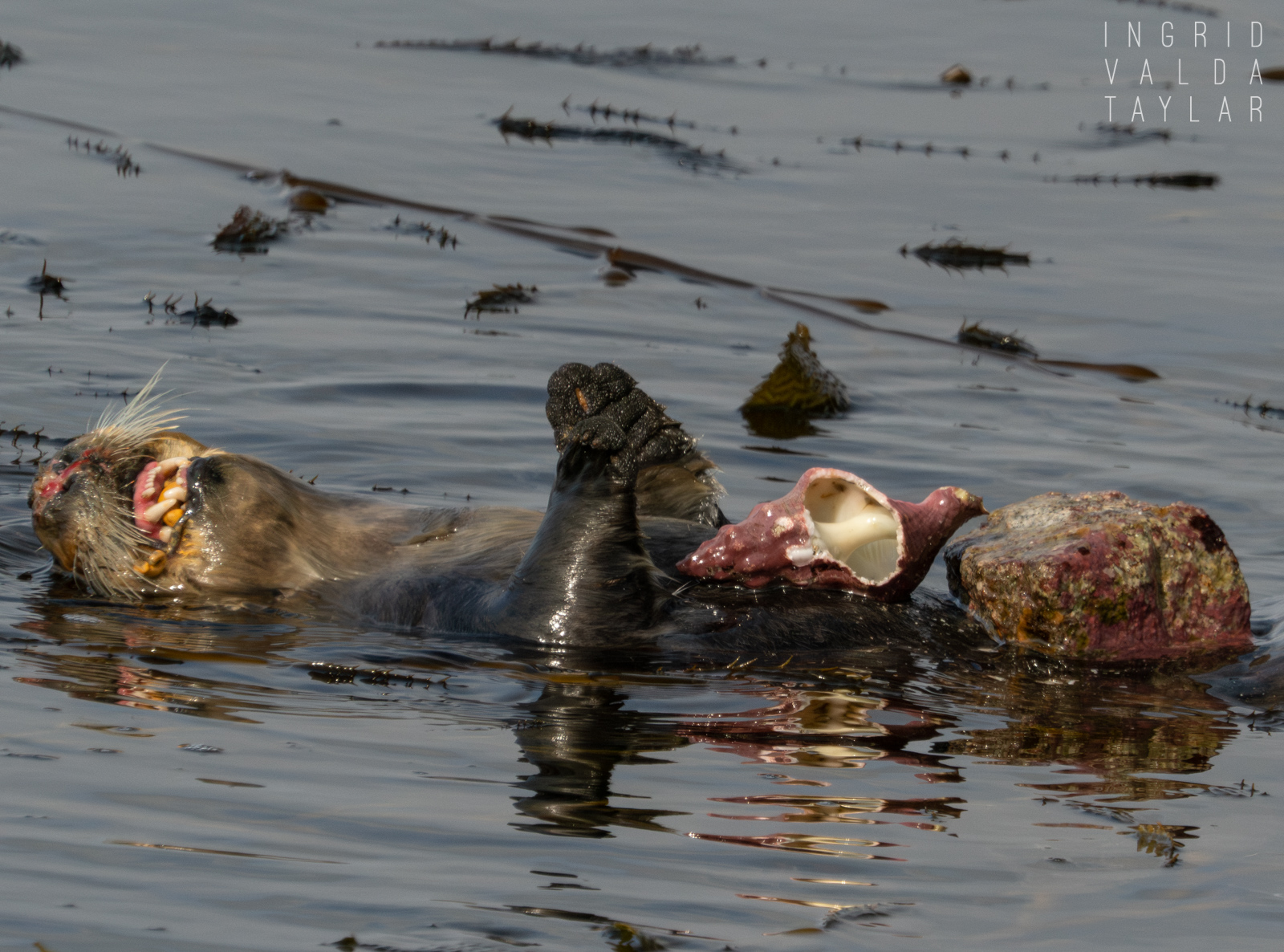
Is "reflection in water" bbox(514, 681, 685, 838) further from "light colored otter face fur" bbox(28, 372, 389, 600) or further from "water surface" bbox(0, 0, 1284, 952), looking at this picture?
"light colored otter face fur" bbox(28, 372, 389, 600)

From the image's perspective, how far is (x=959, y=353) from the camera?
835 centimetres

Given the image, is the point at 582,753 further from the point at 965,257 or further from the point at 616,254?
the point at 965,257

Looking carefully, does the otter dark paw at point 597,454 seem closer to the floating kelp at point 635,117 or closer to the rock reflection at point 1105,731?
the rock reflection at point 1105,731

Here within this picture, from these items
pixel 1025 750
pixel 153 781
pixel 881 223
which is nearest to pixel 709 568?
pixel 1025 750

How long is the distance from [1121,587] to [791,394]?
343 cm

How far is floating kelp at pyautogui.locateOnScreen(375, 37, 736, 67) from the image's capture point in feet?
56.5

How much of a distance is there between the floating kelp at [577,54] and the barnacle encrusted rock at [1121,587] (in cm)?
1406

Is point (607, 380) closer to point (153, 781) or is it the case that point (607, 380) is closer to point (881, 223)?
point (153, 781)

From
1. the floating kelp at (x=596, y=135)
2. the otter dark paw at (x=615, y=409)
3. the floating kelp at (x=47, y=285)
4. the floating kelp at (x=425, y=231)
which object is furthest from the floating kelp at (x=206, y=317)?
the floating kelp at (x=596, y=135)

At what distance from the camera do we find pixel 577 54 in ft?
56.8

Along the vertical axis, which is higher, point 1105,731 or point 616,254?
point 616,254

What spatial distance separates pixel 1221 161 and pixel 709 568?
10.9 m

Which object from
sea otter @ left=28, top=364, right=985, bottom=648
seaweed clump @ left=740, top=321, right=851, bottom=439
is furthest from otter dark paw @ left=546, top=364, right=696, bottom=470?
seaweed clump @ left=740, top=321, right=851, bottom=439

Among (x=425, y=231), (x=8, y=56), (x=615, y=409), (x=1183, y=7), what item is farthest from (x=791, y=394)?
(x=1183, y=7)
